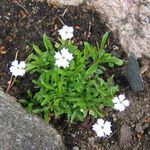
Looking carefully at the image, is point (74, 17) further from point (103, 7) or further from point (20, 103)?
point (20, 103)

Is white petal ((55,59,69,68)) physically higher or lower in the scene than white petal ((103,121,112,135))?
higher

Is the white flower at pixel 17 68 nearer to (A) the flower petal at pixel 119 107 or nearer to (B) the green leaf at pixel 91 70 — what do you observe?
(B) the green leaf at pixel 91 70

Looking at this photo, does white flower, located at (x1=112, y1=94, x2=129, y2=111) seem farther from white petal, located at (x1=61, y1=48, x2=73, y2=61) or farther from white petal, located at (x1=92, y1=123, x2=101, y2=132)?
white petal, located at (x1=61, y1=48, x2=73, y2=61)

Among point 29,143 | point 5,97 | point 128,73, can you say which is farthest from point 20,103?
point 128,73

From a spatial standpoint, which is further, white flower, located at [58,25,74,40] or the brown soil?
the brown soil

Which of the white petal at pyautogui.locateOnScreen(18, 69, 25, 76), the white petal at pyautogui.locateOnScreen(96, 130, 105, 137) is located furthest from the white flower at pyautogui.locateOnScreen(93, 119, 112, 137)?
the white petal at pyautogui.locateOnScreen(18, 69, 25, 76)

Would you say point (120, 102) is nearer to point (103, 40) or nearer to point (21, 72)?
point (103, 40)

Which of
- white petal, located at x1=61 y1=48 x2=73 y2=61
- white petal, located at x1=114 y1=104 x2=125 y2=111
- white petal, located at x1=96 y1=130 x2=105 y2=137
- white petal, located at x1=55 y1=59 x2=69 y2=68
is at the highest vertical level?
white petal, located at x1=61 y1=48 x2=73 y2=61
